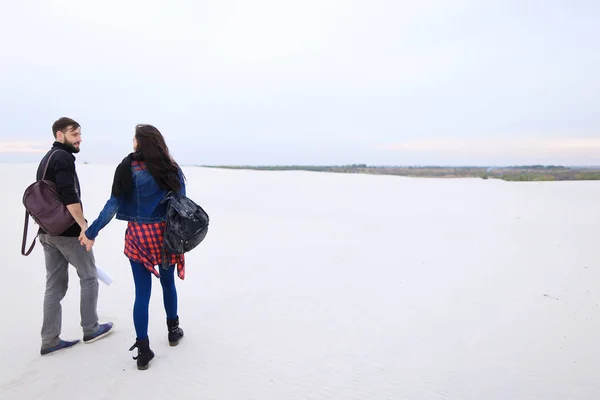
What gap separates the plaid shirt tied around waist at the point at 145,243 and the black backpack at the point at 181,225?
10 centimetres

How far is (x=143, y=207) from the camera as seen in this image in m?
2.87

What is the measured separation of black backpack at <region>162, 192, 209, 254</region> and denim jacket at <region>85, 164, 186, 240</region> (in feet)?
0.33

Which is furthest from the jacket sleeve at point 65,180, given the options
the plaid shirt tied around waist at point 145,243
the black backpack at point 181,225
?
the black backpack at point 181,225

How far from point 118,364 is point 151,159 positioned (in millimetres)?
1872

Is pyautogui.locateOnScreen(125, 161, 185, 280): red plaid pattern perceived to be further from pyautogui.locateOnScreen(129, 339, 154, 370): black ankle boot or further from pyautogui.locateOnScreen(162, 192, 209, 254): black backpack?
pyautogui.locateOnScreen(129, 339, 154, 370): black ankle boot

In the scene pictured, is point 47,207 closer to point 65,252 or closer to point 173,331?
point 65,252

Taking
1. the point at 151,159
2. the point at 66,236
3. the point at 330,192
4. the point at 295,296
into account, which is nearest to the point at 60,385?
the point at 66,236

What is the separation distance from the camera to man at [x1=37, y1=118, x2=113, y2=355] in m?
2.93

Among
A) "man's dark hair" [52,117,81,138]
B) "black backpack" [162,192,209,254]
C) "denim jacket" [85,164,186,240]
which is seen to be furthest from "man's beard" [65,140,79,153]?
"black backpack" [162,192,209,254]

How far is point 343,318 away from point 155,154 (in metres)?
2.72

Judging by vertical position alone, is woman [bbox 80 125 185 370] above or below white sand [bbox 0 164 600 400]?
above

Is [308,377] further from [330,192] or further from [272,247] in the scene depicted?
[330,192]

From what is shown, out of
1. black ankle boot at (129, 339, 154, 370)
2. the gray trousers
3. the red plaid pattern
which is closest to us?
the red plaid pattern

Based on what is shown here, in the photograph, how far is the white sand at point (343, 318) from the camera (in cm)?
288
